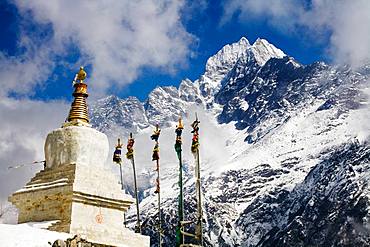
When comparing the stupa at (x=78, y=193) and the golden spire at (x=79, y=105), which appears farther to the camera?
the golden spire at (x=79, y=105)

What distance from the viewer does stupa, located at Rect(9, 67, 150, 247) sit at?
20406 millimetres

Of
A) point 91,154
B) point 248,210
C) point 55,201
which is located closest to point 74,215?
point 55,201

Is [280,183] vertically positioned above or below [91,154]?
above

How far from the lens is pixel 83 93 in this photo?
78.8ft

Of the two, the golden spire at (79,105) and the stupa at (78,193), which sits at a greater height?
the golden spire at (79,105)

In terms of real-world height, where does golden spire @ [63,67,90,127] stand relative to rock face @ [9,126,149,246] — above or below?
above

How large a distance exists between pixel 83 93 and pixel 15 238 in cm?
802

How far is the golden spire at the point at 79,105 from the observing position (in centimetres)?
2336

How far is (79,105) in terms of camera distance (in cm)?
2375

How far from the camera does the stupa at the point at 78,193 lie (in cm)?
2041

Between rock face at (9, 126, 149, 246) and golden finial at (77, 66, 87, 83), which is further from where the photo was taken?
golden finial at (77, 66, 87, 83)

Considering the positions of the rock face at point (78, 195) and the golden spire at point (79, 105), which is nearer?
the rock face at point (78, 195)

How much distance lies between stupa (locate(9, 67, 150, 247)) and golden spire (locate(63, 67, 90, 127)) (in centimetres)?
8

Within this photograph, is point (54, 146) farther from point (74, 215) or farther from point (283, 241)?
point (283, 241)
